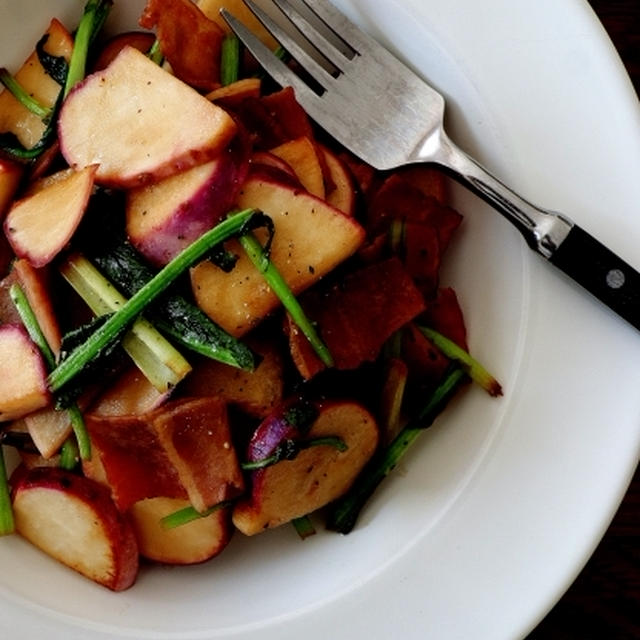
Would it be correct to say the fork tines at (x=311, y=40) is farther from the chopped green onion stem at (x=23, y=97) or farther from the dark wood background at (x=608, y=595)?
the dark wood background at (x=608, y=595)

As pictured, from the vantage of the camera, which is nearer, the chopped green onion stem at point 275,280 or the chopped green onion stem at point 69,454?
the chopped green onion stem at point 275,280

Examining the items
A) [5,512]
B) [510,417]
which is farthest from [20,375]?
[510,417]

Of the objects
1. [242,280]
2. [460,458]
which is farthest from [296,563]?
[242,280]

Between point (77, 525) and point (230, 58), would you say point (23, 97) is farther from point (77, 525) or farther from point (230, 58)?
point (77, 525)

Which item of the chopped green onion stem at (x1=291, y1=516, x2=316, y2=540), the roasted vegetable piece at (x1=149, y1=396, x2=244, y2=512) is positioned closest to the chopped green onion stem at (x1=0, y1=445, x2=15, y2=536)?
the roasted vegetable piece at (x1=149, y1=396, x2=244, y2=512)

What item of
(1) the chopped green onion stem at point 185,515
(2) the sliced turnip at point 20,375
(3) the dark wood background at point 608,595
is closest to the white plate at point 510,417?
(1) the chopped green onion stem at point 185,515

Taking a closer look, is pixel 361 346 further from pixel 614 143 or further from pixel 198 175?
pixel 614 143
